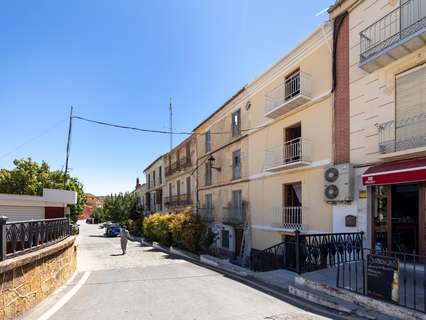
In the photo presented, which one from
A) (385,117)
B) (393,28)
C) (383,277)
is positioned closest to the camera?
(383,277)

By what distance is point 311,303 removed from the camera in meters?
7.25

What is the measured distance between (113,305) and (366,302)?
505 cm

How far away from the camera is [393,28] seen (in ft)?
32.9

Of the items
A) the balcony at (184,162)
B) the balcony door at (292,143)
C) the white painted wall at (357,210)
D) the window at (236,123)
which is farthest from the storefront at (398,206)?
the balcony at (184,162)

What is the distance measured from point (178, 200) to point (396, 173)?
26.0m

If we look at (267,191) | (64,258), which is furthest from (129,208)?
(64,258)

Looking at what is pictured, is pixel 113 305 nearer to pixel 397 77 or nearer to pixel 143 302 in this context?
pixel 143 302

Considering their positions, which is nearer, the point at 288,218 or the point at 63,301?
the point at 63,301

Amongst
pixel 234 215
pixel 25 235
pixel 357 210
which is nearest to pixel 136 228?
pixel 234 215

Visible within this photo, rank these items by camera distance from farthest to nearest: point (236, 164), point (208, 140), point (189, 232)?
point (208, 140), point (236, 164), point (189, 232)

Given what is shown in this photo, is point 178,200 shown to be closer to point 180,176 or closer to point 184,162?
point 180,176

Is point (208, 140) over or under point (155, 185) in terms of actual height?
over

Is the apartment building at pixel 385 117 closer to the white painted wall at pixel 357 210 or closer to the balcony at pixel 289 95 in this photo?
the white painted wall at pixel 357 210

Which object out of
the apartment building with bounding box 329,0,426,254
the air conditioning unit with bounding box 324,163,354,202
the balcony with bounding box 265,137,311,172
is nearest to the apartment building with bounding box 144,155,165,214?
the balcony with bounding box 265,137,311,172
